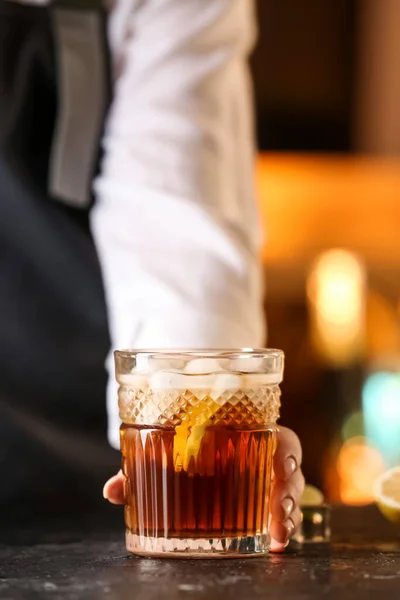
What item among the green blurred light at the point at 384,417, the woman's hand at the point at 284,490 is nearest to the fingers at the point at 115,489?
the woman's hand at the point at 284,490

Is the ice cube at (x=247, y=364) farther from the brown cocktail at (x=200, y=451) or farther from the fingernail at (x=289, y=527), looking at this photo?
the fingernail at (x=289, y=527)

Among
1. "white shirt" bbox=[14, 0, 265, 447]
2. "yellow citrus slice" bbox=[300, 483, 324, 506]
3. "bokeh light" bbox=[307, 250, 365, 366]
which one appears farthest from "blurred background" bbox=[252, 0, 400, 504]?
"yellow citrus slice" bbox=[300, 483, 324, 506]

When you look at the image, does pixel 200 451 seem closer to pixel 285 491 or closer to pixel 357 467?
pixel 285 491

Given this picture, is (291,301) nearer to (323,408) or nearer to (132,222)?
(323,408)

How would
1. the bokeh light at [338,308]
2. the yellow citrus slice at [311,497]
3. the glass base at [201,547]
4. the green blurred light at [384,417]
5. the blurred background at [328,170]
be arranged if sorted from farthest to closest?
the blurred background at [328,170], the bokeh light at [338,308], the green blurred light at [384,417], the yellow citrus slice at [311,497], the glass base at [201,547]

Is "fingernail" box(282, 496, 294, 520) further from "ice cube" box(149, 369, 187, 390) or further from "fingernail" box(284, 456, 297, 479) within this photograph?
"ice cube" box(149, 369, 187, 390)

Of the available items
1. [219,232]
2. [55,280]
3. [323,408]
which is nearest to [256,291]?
[219,232]

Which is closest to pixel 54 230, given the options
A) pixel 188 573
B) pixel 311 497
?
pixel 311 497
